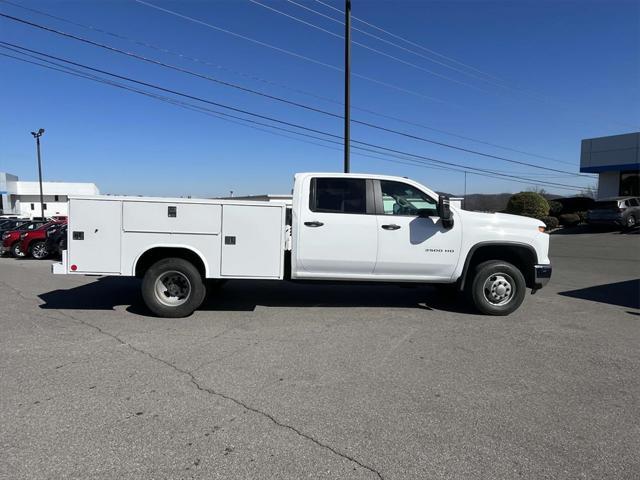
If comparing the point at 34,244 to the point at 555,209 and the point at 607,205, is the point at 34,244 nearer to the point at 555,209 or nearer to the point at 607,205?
the point at 607,205

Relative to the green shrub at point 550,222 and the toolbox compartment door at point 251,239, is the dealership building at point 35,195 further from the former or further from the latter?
the toolbox compartment door at point 251,239

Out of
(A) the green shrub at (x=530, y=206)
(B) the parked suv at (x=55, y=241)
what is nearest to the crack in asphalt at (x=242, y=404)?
(B) the parked suv at (x=55, y=241)

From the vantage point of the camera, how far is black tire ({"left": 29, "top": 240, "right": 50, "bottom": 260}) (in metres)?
16.0

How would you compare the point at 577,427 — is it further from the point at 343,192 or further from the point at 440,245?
the point at 343,192

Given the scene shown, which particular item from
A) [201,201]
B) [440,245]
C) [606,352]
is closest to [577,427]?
[606,352]

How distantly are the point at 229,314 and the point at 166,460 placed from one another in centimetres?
386

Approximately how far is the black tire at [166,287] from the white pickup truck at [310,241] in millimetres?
14

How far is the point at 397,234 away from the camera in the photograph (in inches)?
255

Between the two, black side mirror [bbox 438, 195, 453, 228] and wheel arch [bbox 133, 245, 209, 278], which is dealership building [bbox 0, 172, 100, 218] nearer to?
wheel arch [bbox 133, 245, 209, 278]

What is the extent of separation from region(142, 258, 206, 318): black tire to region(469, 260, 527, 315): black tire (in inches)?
160

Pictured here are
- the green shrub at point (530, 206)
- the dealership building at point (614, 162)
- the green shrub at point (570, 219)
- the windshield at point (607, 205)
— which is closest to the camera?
the windshield at point (607, 205)

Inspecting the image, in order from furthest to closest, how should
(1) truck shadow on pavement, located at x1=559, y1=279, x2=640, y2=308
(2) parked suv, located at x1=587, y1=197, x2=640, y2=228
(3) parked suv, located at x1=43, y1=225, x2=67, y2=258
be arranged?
(2) parked suv, located at x1=587, y1=197, x2=640, y2=228 < (3) parked suv, located at x1=43, y1=225, x2=67, y2=258 < (1) truck shadow on pavement, located at x1=559, y1=279, x2=640, y2=308

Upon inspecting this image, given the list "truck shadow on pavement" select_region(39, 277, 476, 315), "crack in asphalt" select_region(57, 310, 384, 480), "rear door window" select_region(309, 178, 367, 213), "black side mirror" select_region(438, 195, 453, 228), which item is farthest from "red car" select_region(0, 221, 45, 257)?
"black side mirror" select_region(438, 195, 453, 228)

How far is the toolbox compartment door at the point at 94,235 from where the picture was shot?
6.18 m
